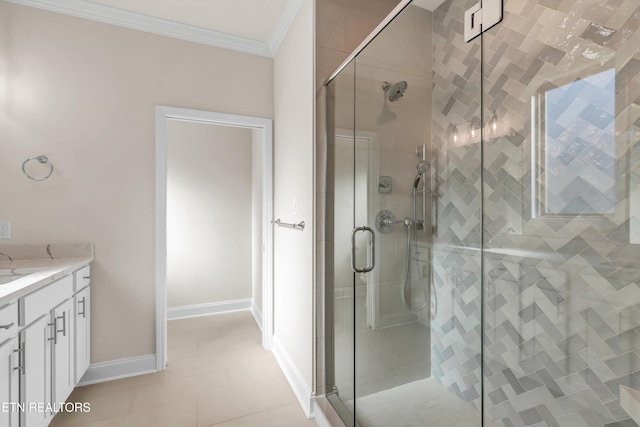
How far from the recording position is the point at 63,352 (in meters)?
1.71

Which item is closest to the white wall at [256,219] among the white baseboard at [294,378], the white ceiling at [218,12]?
the white baseboard at [294,378]

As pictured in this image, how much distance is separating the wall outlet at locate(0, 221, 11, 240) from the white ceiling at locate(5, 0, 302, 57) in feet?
5.05

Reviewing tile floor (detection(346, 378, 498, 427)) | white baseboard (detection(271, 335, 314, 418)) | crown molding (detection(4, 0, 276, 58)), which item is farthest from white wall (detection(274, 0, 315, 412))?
tile floor (detection(346, 378, 498, 427))

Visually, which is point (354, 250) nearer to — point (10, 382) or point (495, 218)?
point (495, 218)

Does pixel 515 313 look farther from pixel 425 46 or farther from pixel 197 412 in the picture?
pixel 197 412

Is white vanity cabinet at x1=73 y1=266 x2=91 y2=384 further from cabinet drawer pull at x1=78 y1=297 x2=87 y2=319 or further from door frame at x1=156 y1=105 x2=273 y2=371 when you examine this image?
door frame at x1=156 y1=105 x2=273 y2=371

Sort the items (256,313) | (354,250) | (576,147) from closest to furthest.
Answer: (576,147) → (354,250) → (256,313)

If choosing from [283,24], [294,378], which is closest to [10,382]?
[294,378]

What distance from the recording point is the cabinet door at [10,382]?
1157 mm

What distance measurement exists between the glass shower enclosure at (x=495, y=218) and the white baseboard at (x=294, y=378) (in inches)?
8.9

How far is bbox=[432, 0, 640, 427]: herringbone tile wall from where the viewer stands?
3.68ft

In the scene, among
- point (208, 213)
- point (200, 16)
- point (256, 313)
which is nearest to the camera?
point (200, 16)

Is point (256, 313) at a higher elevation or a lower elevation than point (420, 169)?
lower

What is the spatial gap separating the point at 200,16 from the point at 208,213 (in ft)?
6.86
